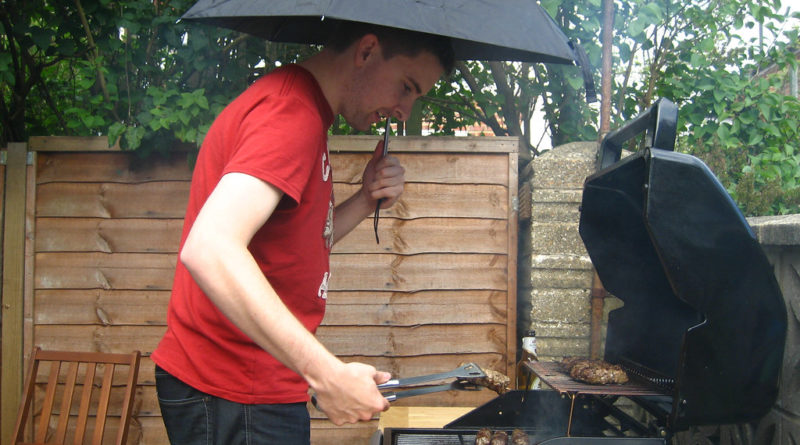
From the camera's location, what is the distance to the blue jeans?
1537 mm

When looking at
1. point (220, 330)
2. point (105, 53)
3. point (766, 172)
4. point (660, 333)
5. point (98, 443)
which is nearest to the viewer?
point (220, 330)

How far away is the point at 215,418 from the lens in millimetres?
1543

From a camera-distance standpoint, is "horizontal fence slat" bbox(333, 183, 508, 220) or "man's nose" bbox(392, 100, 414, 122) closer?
"man's nose" bbox(392, 100, 414, 122)

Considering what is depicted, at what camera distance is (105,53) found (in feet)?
11.6

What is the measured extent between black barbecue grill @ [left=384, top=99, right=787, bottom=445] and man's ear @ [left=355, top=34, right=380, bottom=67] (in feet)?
2.76

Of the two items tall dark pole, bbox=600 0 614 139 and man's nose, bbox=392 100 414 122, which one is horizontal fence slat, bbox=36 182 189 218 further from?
tall dark pole, bbox=600 0 614 139

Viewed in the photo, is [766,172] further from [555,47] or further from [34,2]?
[34,2]

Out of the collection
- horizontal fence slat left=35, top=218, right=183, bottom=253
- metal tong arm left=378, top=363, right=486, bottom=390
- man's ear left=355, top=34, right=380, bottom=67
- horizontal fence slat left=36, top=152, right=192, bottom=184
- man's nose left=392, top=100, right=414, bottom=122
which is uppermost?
man's ear left=355, top=34, right=380, bottom=67

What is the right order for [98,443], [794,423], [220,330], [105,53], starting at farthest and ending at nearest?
[105,53] < [98,443] < [794,423] < [220,330]

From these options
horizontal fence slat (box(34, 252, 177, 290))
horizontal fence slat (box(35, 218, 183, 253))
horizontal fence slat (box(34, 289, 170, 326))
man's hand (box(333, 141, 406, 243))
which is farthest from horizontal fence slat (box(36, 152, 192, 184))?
man's hand (box(333, 141, 406, 243))

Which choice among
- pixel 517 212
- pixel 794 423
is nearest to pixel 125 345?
pixel 517 212

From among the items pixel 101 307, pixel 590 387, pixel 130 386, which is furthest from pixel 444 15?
pixel 101 307

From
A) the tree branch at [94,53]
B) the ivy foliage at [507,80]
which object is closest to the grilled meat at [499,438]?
the ivy foliage at [507,80]

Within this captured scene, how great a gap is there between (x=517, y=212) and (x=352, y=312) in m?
1.16
